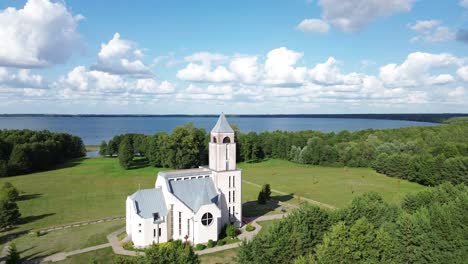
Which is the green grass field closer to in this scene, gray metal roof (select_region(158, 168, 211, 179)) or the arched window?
the arched window

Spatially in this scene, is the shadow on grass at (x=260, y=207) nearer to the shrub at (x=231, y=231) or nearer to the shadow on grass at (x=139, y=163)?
the shrub at (x=231, y=231)

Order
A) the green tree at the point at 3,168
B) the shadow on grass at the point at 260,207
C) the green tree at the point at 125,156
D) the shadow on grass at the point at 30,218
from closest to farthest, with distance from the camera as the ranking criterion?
1. the shadow on grass at the point at 30,218
2. the shadow on grass at the point at 260,207
3. the green tree at the point at 3,168
4. the green tree at the point at 125,156

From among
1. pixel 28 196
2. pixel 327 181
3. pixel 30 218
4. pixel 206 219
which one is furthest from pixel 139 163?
pixel 206 219

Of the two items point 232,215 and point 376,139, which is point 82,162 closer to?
point 232,215

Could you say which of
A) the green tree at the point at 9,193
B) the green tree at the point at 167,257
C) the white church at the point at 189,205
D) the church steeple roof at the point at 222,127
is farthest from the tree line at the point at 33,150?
the green tree at the point at 167,257

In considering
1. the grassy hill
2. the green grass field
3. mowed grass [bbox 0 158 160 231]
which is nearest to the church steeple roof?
the green grass field

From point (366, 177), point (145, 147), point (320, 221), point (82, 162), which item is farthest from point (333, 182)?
point (82, 162)
